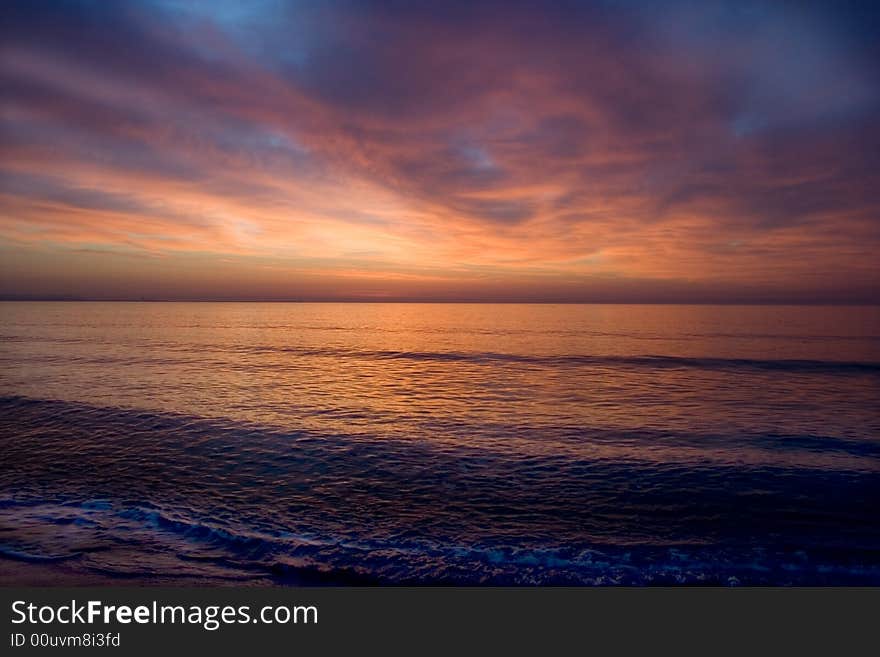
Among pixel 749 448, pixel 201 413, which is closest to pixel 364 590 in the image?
pixel 749 448

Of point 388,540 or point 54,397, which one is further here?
point 54,397

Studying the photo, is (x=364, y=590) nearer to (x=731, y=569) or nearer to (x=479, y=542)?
(x=479, y=542)

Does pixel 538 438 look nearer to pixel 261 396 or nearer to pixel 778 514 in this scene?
pixel 778 514

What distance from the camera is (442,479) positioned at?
15422 millimetres

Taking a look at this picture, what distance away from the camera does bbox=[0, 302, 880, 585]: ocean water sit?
33.8 feet

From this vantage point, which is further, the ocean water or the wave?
the ocean water

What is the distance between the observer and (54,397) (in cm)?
2712

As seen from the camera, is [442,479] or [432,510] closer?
[432,510]

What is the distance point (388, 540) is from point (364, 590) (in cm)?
243

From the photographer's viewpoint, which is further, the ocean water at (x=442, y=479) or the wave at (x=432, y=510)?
the ocean water at (x=442, y=479)

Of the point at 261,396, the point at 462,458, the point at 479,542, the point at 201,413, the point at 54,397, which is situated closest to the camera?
the point at 479,542

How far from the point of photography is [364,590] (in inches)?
351

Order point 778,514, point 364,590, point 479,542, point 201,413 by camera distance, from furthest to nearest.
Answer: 1. point 201,413
2. point 778,514
3. point 479,542
4. point 364,590

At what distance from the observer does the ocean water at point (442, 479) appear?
1030 centimetres
